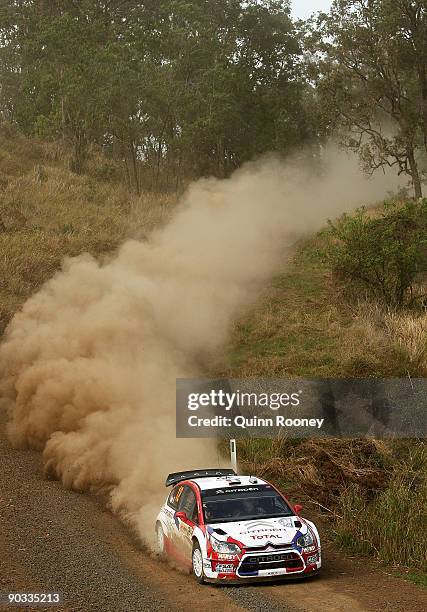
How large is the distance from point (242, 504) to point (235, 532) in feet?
3.35

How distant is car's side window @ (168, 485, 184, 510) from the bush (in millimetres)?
14125

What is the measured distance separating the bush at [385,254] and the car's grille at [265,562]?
51.8 feet

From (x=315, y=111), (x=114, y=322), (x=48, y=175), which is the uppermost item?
(x=315, y=111)

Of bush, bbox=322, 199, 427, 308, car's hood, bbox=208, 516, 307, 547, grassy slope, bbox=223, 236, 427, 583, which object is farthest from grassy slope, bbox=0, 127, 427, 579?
car's hood, bbox=208, 516, 307, 547

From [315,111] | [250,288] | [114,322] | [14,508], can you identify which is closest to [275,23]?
[315,111]

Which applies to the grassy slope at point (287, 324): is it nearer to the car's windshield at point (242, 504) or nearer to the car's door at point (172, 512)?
the car's windshield at point (242, 504)

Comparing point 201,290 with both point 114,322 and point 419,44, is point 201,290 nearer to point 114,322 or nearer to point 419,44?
point 114,322

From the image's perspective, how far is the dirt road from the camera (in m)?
11.5

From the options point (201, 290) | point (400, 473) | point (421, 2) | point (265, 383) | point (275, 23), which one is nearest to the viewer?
point (400, 473)

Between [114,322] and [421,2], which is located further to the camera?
[421,2]

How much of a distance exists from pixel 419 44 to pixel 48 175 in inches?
779

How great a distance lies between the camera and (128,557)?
1444 cm

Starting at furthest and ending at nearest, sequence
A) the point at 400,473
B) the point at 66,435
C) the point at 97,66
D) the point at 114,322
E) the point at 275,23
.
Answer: the point at 275,23, the point at 97,66, the point at 114,322, the point at 66,435, the point at 400,473
